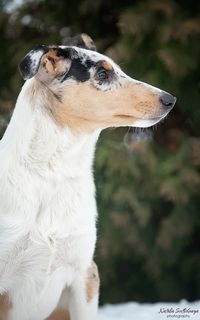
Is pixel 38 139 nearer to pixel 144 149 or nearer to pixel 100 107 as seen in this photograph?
pixel 100 107

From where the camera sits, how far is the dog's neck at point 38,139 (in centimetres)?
380

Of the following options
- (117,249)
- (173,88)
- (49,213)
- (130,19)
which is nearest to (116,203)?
(117,249)

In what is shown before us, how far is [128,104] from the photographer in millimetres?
3812

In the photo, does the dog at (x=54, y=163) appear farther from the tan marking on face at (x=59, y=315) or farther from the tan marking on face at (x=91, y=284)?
the tan marking on face at (x=59, y=315)

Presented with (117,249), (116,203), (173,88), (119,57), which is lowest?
(117,249)

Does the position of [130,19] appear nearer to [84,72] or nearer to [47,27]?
[47,27]

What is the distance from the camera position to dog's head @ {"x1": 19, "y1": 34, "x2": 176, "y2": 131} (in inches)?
149

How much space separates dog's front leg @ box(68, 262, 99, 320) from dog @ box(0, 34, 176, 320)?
48 mm

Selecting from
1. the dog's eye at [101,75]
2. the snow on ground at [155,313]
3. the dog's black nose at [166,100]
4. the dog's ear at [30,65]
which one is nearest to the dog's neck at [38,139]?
the dog's ear at [30,65]

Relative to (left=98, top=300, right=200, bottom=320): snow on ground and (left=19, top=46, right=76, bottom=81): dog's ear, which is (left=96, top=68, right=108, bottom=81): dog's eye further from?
(left=98, top=300, right=200, bottom=320): snow on ground

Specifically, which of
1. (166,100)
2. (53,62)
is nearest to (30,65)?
(53,62)

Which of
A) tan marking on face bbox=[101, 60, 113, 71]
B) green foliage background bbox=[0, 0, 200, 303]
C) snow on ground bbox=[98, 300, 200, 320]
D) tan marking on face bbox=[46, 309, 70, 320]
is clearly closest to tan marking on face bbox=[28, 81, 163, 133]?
tan marking on face bbox=[101, 60, 113, 71]

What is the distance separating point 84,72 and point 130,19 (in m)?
2.92

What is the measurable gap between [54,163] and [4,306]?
0.92 meters
